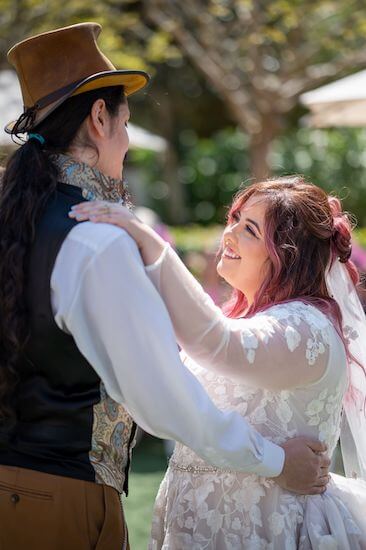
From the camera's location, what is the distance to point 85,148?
7.24 feet

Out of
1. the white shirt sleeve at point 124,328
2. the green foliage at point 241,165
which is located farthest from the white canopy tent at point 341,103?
the green foliage at point 241,165

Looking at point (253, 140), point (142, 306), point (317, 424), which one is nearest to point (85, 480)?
point (142, 306)

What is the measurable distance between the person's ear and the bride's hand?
0.21 metres

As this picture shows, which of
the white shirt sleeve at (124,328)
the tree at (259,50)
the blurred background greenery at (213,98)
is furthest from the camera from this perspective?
the tree at (259,50)

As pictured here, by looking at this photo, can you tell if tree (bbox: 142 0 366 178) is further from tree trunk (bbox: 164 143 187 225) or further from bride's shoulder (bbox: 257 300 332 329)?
bride's shoulder (bbox: 257 300 332 329)

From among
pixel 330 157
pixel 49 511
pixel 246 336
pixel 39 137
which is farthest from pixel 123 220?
pixel 330 157

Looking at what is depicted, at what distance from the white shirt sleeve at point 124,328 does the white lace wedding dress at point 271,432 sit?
210mm

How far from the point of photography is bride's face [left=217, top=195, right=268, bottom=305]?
2.55 metres

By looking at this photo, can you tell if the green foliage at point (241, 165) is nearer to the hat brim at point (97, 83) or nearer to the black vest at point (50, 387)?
the hat brim at point (97, 83)

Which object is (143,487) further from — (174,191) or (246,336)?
(174,191)

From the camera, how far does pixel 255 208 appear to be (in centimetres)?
257

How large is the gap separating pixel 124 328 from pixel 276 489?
72 centimetres

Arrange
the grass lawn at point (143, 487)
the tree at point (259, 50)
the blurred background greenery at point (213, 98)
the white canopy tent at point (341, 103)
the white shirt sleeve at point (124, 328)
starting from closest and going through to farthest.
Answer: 1. the white shirt sleeve at point (124, 328)
2. the grass lawn at point (143, 487)
3. the white canopy tent at point (341, 103)
4. the blurred background greenery at point (213, 98)
5. the tree at point (259, 50)

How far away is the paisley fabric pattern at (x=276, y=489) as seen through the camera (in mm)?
2355
